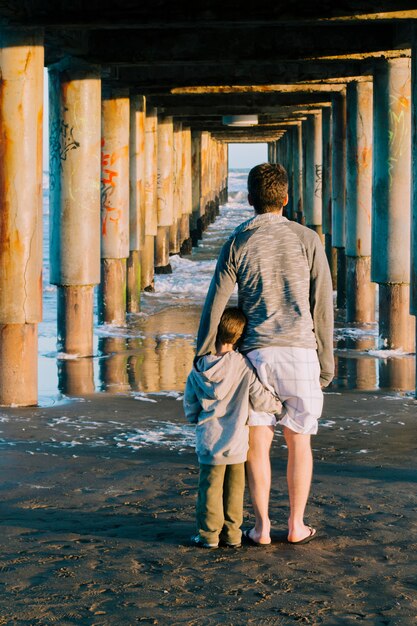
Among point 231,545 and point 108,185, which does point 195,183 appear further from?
point 231,545

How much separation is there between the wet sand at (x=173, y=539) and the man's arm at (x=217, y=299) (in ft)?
3.03

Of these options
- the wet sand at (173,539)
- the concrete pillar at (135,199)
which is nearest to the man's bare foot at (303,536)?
the wet sand at (173,539)

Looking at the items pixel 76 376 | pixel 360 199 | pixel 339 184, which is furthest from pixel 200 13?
pixel 339 184

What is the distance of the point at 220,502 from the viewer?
17.3ft

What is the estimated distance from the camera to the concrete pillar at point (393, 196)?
13.3 metres

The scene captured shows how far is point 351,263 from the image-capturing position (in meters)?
16.9

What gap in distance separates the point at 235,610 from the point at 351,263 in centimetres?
1265

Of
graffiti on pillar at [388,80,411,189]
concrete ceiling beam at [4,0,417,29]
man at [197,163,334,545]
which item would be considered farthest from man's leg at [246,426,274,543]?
graffiti on pillar at [388,80,411,189]

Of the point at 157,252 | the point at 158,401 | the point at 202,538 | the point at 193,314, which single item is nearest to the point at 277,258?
the point at 202,538

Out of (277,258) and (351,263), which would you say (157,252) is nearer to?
(351,263)

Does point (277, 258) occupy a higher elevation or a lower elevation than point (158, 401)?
higher

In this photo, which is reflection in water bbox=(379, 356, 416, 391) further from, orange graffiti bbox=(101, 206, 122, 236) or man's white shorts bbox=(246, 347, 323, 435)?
man's white shorts bbox=(246, 347, 323, 435)

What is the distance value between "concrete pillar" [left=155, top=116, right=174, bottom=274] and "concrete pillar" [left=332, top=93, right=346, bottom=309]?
22.7ft

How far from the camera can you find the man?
5.23 metres
